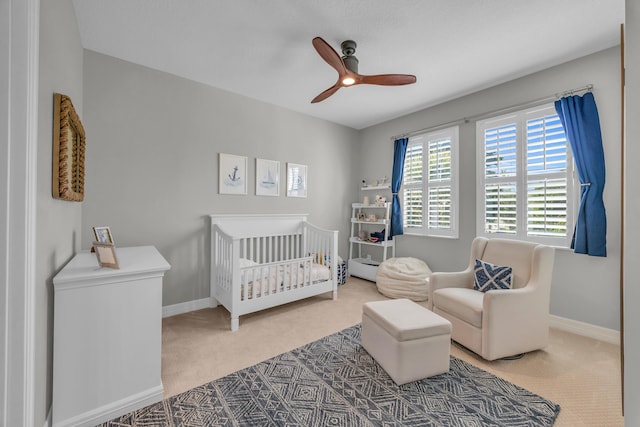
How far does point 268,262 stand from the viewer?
3.18 meters

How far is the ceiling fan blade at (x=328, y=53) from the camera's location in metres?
1.74

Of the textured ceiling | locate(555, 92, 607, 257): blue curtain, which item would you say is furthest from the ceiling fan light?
locate(555, 92, 607, 257): blue curtain

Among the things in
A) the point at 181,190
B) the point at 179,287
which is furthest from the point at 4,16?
the point at 179,287

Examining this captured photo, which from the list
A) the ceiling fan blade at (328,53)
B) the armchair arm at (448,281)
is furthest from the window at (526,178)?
the ceiling fan blade at (328,53)

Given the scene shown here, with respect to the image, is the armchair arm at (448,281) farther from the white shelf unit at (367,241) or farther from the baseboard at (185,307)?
the baseboard at (185,307)

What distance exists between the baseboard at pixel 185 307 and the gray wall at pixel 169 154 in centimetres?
5

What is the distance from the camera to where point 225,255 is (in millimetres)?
2678

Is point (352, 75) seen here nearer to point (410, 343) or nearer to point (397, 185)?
point (410, 343)

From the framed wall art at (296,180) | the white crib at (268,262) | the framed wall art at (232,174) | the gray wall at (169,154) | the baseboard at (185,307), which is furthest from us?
the framed wall art at (296,180)

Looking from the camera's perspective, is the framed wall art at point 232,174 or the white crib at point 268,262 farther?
the framed wall art at point 232,174

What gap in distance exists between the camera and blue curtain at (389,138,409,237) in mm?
3867

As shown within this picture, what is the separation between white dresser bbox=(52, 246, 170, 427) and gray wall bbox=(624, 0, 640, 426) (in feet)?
6.46

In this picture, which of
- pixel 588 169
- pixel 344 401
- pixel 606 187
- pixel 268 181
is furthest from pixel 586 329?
pixel 268 181

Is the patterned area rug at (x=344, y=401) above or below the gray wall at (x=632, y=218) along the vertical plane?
below
